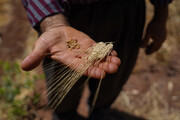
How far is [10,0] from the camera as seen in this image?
157 inches

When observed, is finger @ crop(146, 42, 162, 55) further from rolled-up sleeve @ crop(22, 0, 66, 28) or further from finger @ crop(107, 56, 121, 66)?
rolled-up sleeve @ crop(22, 0, 66, 28)

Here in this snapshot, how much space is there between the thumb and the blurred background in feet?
2.46

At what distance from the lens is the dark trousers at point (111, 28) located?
4.23 feet

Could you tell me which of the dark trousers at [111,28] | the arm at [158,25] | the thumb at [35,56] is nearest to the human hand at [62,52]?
the thumb at [35,56]

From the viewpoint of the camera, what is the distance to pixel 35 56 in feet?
3.34

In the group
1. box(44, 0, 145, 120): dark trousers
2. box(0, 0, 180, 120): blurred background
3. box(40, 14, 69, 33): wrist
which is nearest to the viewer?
box(40, 14, 69, 33): wrist

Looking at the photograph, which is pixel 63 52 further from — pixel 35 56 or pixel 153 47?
pixel 153 47

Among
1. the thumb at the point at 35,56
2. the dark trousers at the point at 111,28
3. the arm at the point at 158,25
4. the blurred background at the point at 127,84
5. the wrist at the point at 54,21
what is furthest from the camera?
the blurred background at the point at 127,84

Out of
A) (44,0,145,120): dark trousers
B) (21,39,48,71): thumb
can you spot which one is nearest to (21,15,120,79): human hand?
(21,39,48,71): thumb

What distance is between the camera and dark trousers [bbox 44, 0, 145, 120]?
1290 mm

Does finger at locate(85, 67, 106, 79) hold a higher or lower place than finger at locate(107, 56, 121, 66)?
higher

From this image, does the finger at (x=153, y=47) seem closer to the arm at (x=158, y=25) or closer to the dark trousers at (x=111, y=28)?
the arm at (x=158, y=25)

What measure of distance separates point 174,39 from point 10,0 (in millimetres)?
3029

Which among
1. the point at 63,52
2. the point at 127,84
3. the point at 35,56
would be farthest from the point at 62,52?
the point at 127,84
